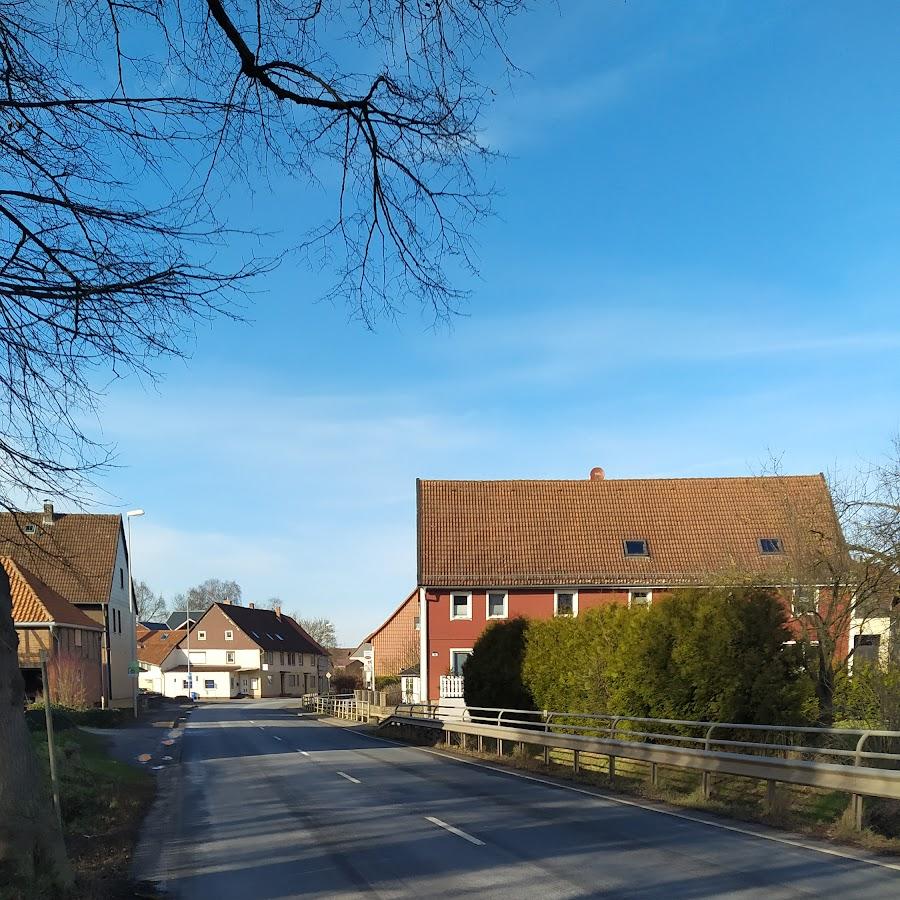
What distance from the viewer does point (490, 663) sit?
93.4ft

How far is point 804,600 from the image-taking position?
78.5 feet

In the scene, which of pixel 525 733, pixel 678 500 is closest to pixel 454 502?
pixel 678 500

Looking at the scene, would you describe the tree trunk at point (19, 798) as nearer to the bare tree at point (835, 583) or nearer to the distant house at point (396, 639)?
the bare tree at point (835, 583)

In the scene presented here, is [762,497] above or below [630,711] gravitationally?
above

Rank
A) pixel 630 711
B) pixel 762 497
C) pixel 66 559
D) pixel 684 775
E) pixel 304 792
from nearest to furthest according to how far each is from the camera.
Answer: pixel 66 559 < pixel 304 792 < pixel 684 775 < pixel 630 711 < pixel 762 497

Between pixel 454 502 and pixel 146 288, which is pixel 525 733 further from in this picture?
pixel 454 502

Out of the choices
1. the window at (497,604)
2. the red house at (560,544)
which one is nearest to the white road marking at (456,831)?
the red house at (560,544)

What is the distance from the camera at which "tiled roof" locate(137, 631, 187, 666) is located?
11038cm

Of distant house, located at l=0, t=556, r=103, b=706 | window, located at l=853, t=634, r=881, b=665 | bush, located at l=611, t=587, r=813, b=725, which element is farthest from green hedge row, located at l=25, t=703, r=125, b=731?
window, located at l=853, t=634, r=881, b=665

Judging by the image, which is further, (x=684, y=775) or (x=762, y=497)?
(x=762, y=497)

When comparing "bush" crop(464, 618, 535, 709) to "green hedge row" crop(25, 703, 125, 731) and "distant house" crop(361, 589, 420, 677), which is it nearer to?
"green hedge row" crop(25, 703, 125, 731)

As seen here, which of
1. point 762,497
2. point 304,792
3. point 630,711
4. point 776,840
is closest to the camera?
point 776,840

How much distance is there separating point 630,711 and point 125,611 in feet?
159

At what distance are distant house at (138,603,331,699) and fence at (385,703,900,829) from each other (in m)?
78.7
